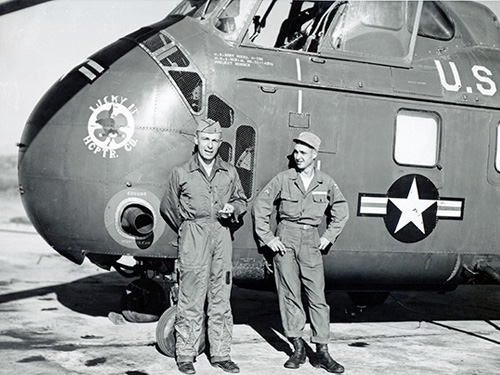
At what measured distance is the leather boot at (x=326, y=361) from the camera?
5.41 metres

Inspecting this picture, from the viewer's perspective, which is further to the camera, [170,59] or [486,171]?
[486,171]

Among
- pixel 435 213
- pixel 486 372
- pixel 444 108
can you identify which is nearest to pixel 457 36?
pixel 444 108

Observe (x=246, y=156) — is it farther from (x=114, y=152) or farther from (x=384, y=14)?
(x=384, y=14)

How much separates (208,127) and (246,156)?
0.64m

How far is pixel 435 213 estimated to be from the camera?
6395 millimetres

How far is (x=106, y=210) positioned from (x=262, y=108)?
5.20 ft

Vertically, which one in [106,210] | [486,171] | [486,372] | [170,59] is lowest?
[486,372]

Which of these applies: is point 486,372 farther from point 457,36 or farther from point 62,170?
point 62,170

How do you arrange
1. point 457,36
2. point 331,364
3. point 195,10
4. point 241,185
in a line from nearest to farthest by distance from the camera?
point 331,364 < point 241,185 < point 195,10 < point 457,36

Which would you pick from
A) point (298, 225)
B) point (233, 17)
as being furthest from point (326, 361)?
point (233, 17)

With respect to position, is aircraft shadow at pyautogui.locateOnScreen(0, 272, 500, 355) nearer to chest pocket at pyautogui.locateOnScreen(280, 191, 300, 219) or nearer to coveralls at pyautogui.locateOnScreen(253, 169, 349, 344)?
coveralls at pyautogui.locateOnScreen(253, 169, 349, 344)

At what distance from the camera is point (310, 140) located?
18.2 ft

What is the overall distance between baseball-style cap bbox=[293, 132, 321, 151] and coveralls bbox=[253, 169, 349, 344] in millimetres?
252

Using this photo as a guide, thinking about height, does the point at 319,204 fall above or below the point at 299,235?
above
